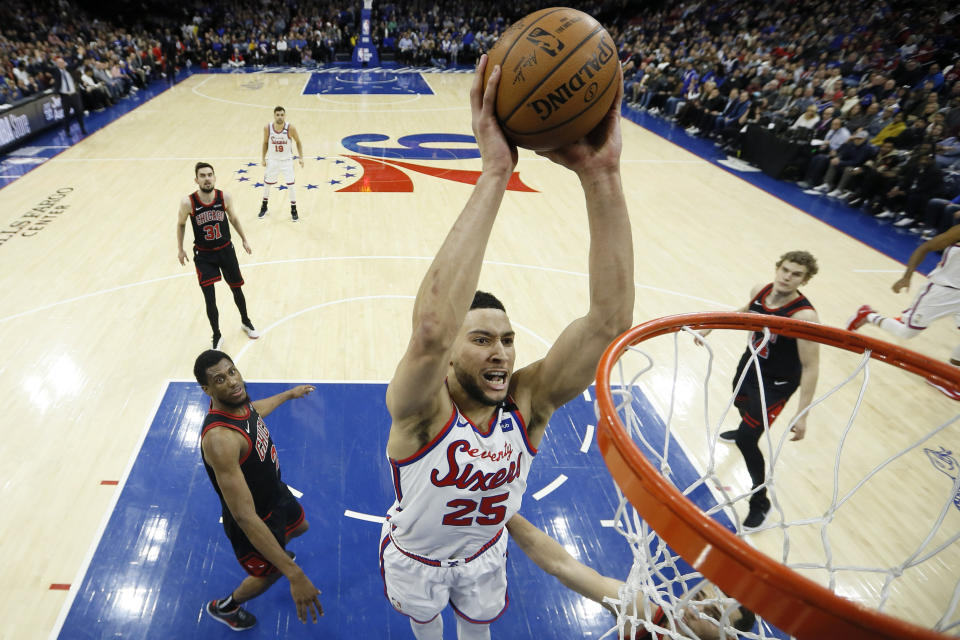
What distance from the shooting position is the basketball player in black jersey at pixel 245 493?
254 centimetres

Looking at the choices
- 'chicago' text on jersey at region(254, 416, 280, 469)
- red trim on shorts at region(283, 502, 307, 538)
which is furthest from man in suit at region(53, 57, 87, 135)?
red trim on shorts at region(283, 502, 307, 538)

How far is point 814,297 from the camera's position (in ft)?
22.9

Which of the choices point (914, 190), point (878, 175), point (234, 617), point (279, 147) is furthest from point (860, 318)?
point (279, 147)

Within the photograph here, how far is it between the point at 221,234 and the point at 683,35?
23202mm

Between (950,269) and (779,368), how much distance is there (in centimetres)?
300

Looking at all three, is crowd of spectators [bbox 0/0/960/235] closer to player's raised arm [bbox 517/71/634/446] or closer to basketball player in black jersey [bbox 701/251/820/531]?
basketball player in black jersey [bbox 701/251/820/531]

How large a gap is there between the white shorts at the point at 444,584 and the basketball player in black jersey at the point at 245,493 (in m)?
0.48

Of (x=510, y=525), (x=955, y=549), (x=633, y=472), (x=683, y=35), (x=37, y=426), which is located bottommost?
(x=37, y=426)

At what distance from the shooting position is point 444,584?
7.38 feet

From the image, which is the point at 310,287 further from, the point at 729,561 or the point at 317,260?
the point at 729,561

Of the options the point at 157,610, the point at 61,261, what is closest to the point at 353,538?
the point at 157,610

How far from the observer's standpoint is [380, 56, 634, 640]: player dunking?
1401 mm

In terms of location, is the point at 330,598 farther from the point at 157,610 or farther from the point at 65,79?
the point at 65,79

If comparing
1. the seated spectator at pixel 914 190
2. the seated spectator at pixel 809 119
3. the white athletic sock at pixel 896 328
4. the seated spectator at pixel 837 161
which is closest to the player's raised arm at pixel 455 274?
the white athletic sock at pixel 896 328
